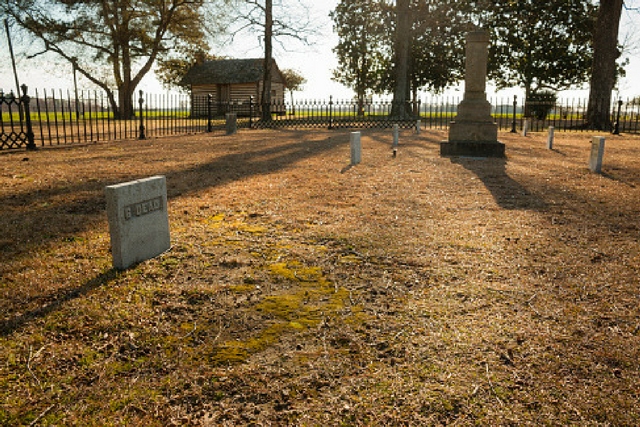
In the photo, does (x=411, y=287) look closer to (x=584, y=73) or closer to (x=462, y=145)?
(x=462, y=145)

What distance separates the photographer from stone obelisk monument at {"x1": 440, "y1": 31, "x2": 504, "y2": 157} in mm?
11898

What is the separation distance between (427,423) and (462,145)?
10.8 metres

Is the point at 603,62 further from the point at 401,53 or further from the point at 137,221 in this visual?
the point at 137,221

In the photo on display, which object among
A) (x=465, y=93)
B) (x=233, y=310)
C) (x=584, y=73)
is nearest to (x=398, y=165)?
(x=465, y=93)


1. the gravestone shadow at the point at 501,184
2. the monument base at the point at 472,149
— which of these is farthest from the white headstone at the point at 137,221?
the monument base at the point at 472,149

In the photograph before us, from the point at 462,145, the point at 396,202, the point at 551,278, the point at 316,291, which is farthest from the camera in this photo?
the point at 462,145

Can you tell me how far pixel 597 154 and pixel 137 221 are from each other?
362 inches

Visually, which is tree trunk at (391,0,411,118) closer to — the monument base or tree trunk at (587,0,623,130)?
tree trunk at (587,0,623,130)

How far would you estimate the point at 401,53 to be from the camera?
1023 inches

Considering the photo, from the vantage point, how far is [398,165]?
1033 centimetres

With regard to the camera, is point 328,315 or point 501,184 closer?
point 328,315

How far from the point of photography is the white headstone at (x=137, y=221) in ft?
12.3

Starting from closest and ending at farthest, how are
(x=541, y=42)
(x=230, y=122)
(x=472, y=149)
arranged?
(x=472, y=149)
(x=230, y=122)
(x=541, y=42)

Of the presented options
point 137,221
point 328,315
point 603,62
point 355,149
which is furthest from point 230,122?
point 328,315
